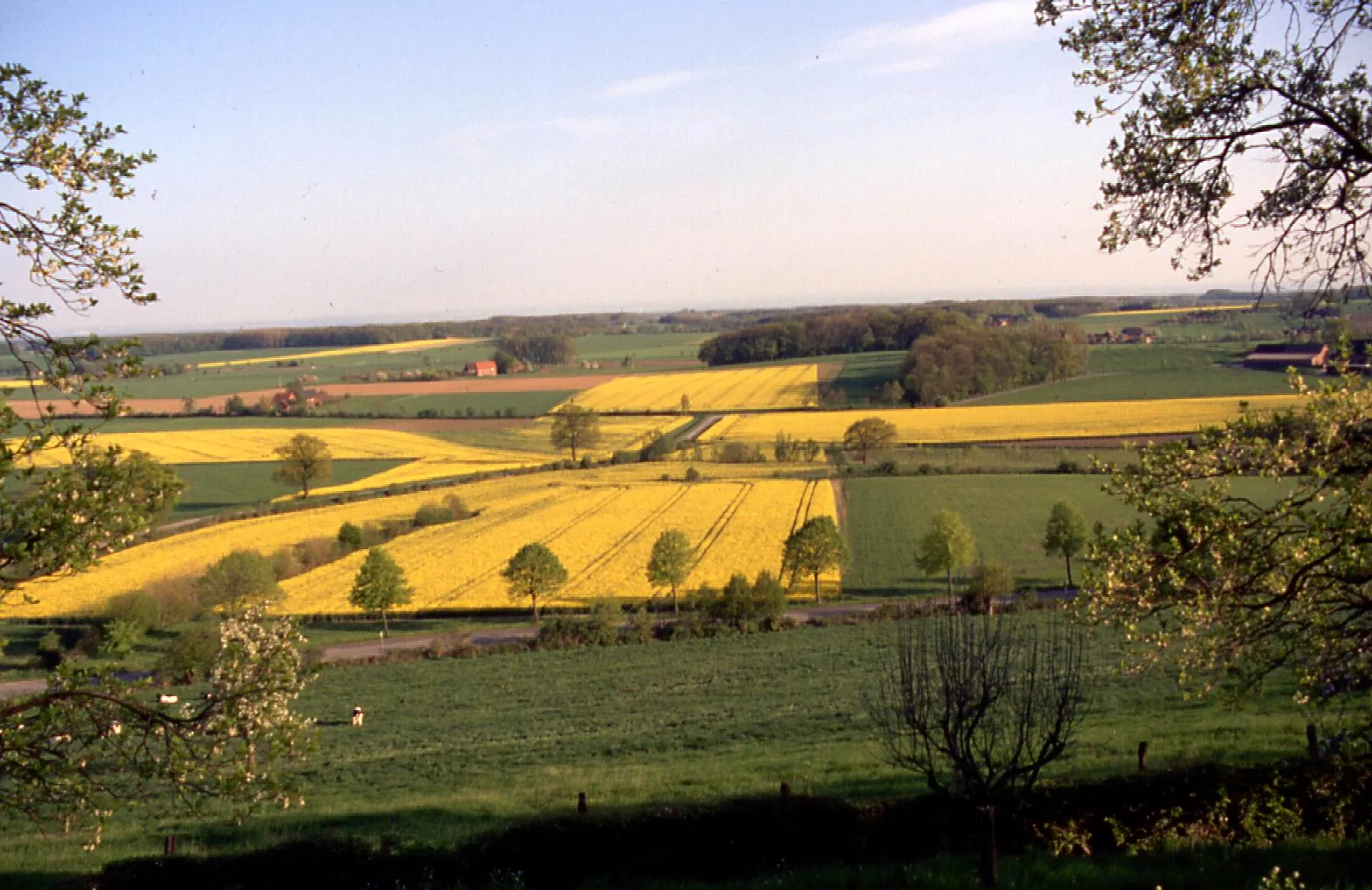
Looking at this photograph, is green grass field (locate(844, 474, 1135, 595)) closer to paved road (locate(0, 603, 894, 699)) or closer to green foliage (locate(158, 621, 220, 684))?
paved road (locate(0, 603, 894, 699))

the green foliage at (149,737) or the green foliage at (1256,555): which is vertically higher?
the green foliage at (1256,555)

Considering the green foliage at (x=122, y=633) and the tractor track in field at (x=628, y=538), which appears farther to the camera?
the tractor track in field at (x=628, y=538)

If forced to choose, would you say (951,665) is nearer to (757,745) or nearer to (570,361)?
(757,745)

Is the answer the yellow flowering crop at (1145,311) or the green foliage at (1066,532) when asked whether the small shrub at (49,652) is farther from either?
the yellow flowering crop at (1145,311)

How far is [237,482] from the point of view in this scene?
58.8m

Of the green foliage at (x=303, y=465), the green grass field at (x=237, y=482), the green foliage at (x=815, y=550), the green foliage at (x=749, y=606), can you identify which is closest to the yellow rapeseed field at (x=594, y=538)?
the green foliage at (x=815, y=550)

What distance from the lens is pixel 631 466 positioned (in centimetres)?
6247

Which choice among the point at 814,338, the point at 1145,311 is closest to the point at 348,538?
the point at 814,338

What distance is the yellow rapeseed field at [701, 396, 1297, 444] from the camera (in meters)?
58.6

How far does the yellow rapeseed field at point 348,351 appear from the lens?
439ft

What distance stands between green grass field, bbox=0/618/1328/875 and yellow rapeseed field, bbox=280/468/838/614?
8.20 metres

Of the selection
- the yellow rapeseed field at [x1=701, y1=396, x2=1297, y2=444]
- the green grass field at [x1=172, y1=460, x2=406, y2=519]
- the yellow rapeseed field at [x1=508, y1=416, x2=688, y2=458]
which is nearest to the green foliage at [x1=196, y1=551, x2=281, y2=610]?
the green grass field at [x1=172, y1=460, x2=406, y2=519]

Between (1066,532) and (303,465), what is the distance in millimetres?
42620

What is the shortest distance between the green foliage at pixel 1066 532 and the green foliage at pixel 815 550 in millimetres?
7567
